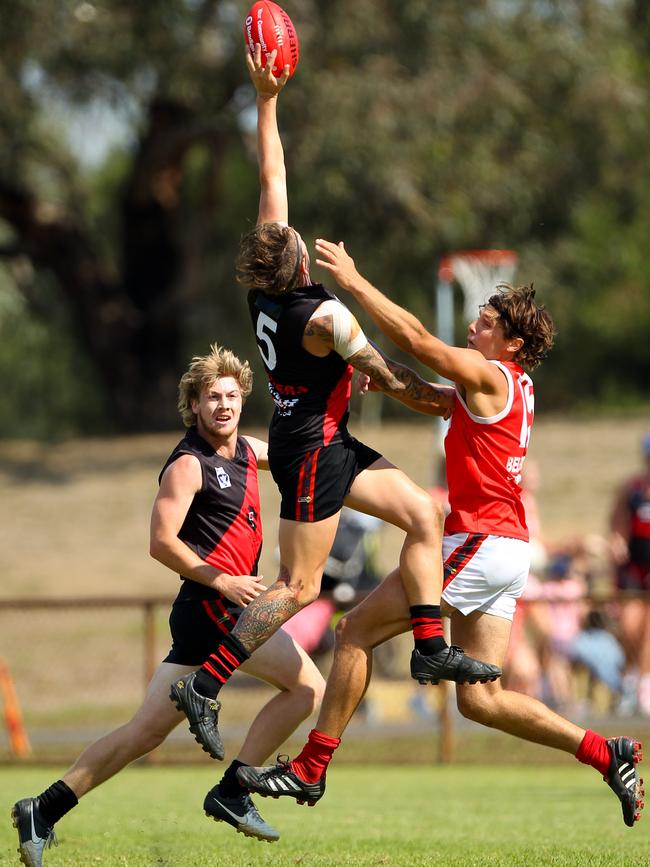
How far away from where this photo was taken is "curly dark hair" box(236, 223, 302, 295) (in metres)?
6.25

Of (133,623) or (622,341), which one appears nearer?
(133,623)

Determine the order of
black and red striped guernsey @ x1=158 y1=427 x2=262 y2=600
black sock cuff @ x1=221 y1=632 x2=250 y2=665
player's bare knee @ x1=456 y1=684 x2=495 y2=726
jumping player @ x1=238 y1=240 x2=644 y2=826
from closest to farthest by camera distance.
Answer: black sock cuff @ x1=221 y1=632 x2=250 y2=665, jumping player @ x1=238 y1=240 x2=644 y2=826, player's bare knee @ x1=456 y1=684 x2=495 y2=726, black and red striped guernsey @ x1=158 y1=427 x2=262 y2=600

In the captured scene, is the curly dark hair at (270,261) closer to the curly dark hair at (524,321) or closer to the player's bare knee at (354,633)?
the curly dark hair at (524,321)

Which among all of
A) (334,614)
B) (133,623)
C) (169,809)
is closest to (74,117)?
(133,623)

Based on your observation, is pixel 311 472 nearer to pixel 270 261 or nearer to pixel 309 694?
pixel 270 261

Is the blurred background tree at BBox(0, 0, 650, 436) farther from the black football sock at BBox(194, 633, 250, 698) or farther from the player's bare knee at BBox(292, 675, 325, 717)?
the black football sock at BBox(194, 633, 250, 698)

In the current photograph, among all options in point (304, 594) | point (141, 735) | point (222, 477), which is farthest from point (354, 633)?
point (141, 735)

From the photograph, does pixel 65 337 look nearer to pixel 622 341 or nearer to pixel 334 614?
pixel 622 341

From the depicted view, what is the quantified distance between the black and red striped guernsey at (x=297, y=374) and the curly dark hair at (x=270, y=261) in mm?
78

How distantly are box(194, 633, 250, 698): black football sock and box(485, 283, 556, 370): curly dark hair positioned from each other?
1.90m

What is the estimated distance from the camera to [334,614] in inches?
533

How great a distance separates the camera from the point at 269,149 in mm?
6684

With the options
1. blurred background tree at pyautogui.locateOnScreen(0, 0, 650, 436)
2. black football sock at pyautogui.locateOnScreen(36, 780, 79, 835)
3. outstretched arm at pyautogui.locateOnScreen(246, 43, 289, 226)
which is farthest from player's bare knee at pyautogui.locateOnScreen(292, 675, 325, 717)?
blurred background tree at pyautogui.locateOnScreen(0, 0, 650, 436)

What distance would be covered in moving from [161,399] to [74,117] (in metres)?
7.47
